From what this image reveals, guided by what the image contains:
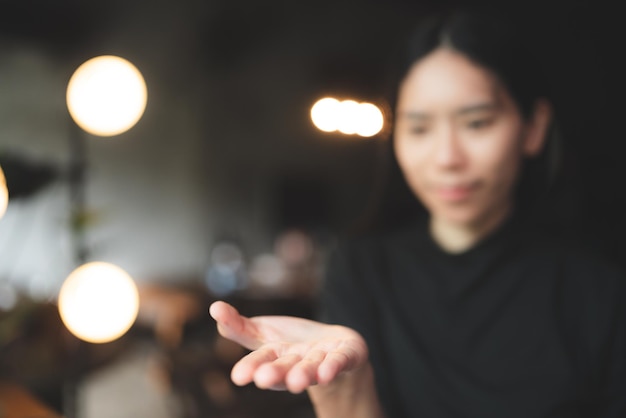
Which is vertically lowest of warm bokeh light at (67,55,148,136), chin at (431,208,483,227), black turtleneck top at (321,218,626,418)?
black turtleneck top at (321,218,626,418)

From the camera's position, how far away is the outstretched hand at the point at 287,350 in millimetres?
574

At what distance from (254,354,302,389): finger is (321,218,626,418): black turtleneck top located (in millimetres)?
528

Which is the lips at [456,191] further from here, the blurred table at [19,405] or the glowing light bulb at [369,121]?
the blurred table at [19,405]

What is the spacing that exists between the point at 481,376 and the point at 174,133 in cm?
403

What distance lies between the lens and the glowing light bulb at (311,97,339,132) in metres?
1.18

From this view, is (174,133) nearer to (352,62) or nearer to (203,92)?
(203,92)

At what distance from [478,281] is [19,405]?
105cm

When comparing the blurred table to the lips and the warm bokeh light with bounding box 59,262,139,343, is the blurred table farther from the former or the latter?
the lips

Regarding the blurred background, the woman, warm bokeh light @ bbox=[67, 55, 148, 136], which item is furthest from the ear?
the blurred background

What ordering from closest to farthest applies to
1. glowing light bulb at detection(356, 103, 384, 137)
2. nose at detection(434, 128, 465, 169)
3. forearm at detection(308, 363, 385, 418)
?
1. forearm at detection(308, 363, 385, 418)
2. nose at detection(434, 128, 465, 169)
3. glowing light bulb at detection(356, 103, 384, 137)

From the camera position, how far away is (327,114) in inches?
47.1

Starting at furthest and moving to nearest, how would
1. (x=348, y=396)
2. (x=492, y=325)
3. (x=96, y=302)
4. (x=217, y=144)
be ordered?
(x=217, y=144) → (x=96, y=302) → (x=492, y=325) → (x=348, y=396)

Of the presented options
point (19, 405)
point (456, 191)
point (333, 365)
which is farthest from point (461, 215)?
point (19, 405)

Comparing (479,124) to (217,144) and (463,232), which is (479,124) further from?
(217,144)
